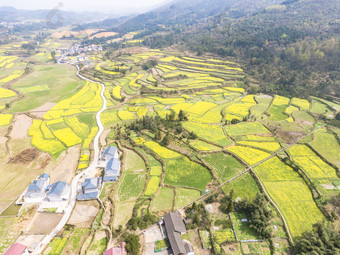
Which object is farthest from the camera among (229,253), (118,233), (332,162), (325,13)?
(325,13)

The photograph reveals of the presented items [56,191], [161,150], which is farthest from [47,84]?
[161,150]

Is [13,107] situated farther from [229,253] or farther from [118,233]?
[229,253]

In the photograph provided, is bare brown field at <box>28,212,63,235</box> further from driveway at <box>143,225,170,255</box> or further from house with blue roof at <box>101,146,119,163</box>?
Result: driveway at <box>143,225,170,255</box>

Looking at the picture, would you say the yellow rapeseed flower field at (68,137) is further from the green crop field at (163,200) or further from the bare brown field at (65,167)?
the green crop field at (163,200)

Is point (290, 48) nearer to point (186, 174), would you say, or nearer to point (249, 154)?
point (249, 154)

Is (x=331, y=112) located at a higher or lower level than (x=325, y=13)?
lower

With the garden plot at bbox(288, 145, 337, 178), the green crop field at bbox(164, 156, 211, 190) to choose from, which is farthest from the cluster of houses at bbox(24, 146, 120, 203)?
the garden plot at bbox(288, 145, 337, 178)

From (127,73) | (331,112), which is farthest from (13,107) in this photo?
(331,112)
